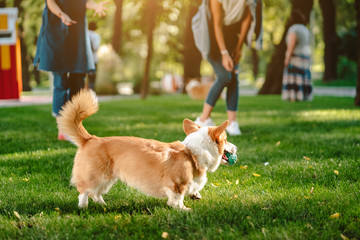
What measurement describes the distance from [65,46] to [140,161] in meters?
2.94

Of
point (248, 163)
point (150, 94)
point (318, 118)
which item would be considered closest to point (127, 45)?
point (150, 94)

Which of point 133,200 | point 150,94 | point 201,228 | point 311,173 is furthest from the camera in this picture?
point 150,94

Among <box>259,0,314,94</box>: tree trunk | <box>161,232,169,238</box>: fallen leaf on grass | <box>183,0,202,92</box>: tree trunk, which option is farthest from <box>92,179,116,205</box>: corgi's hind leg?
<box>183,0,202,92</box>: tree trunk

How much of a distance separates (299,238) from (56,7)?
391 cm

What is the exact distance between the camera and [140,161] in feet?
9.28

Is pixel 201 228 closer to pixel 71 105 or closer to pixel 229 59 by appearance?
pixel 71 105

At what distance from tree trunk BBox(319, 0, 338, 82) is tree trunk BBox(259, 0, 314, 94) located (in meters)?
7.79

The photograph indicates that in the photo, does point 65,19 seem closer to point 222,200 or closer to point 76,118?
point 76,118

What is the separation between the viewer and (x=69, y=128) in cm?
296

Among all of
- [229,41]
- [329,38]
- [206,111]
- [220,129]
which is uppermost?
[329,38]

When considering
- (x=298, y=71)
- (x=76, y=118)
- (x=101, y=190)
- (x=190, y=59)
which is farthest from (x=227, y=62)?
(x=190, y=59)

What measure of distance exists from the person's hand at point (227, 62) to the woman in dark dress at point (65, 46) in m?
1.73

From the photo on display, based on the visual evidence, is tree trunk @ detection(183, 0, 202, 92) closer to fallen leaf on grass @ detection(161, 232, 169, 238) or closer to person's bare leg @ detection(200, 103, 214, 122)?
person's bare leg @ detection(200, 103, 214, 122)

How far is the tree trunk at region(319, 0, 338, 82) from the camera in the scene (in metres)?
23.5
